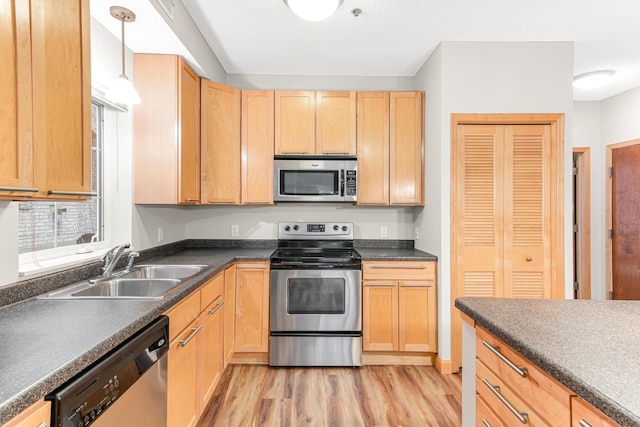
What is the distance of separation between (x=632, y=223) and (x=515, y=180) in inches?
74.7

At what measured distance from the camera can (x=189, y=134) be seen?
2.55 m

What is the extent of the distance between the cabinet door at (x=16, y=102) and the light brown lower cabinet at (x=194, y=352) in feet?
2.47

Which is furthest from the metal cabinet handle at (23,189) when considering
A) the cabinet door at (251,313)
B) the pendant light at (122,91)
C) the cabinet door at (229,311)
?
the cabinet door at (251,313)

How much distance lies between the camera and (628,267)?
→ 3449 mm

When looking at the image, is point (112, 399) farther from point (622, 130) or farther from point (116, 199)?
point (622, 130)

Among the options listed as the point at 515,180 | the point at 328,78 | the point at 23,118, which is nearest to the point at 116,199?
the point at 23,118

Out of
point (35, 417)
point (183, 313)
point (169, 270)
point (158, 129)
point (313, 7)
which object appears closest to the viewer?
point (35, 417)

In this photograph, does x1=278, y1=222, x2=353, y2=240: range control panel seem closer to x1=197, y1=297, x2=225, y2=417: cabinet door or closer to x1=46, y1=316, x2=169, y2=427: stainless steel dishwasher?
x1=197, y1=297, x2=225, y2=417: cabinet door

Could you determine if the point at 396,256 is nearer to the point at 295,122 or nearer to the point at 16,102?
the point at 295,122

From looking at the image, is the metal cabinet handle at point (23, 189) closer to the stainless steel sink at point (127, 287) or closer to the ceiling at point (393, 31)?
the stainless steel sink at point (127, 287)

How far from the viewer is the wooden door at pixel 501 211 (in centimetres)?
263

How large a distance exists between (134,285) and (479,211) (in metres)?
2.51

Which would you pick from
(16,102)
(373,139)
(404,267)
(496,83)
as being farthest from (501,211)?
(16,102)

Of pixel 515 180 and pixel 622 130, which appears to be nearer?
pixel 515 180
